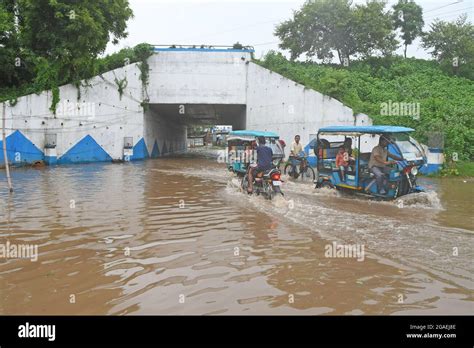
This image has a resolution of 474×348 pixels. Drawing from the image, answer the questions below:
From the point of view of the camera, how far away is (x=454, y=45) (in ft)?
116

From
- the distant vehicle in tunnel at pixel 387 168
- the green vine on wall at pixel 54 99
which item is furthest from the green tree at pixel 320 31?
the distant vehicle in tunnel at pixel 387 168

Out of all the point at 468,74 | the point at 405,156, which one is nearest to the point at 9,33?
the point at 405,156

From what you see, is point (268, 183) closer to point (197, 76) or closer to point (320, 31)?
point (197, 76)

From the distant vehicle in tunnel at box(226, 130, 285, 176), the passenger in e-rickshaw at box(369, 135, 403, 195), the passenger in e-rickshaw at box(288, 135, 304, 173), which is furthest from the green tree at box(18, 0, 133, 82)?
→ the passenger in e-rickshaw at box(369, 135, 403, 195)

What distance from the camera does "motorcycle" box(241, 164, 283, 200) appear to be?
10695 millimetres

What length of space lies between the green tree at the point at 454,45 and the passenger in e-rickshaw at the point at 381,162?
26987 mm

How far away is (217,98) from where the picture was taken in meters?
28.0

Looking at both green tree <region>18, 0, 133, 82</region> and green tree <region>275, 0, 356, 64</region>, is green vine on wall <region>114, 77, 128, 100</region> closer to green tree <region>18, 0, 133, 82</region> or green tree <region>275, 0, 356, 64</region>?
green tree <region>18, 0, 133, 82</region>

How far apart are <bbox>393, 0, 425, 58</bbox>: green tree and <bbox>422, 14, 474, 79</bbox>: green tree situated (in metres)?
2.44

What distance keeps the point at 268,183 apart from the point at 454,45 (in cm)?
3194

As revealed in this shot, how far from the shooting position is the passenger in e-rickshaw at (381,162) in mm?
10883

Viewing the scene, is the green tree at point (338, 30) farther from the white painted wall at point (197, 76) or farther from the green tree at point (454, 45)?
the white painted wall at point (197, 76)

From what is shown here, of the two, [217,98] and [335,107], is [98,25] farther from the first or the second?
[335,107]

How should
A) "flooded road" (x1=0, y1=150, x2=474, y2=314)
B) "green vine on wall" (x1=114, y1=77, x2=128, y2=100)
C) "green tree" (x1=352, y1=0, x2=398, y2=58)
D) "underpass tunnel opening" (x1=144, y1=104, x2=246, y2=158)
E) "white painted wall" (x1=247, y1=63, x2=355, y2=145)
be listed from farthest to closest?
"green tree" (x1=352, y1=0, x2=398, y2=58), "underpass tunnel opening" (x1=144, y1=104, x2=246, y2=158), "green vine on wall" (x1=114, y1=77, x2=128, y2=100), "white painted wall" (x1=247, y1=63, x2=355, y2=145), "flooded road" (x1=0, y1=150, x2=474, y2=314)
